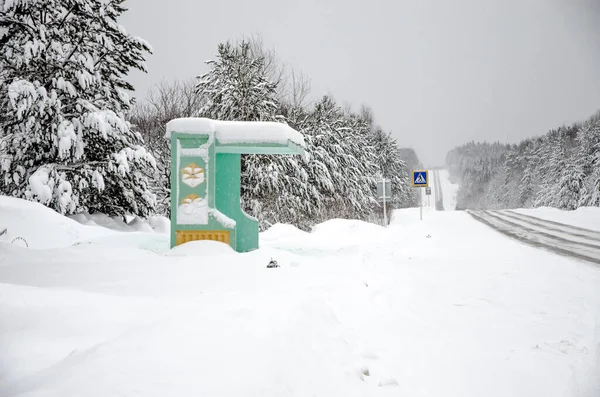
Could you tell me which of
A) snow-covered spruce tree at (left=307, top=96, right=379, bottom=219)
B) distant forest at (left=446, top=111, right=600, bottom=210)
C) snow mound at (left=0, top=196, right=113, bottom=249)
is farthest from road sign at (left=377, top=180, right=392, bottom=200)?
distant forest at (left=446, top=111, right=600, bottom=210)

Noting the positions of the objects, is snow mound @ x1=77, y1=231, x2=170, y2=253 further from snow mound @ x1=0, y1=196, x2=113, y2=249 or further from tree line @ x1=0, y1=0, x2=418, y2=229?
tree line @ x1=0, y1=0, x2=418, y2=229

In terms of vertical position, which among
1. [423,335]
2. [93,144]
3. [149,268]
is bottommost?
[423,335]

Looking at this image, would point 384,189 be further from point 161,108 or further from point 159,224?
point 161,108

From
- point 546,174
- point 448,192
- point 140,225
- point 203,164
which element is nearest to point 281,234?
point 140,225

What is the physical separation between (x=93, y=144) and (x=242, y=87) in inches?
288

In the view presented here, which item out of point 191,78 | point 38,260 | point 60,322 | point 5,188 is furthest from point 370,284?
point 191,78

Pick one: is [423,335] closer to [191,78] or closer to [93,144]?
[93,144]

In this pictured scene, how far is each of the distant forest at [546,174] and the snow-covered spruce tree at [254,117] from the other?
2783 cm

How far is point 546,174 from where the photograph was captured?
48.0m


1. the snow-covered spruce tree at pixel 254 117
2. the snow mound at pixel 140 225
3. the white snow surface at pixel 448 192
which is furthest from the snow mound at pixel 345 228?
the white snow surface at pixel 448 192

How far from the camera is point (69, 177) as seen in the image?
10023 millimetres

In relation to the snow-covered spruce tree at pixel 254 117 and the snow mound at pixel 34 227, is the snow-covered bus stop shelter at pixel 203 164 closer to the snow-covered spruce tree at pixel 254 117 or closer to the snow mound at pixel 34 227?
the snow mound at pixel 34 227

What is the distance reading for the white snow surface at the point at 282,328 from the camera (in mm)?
1843

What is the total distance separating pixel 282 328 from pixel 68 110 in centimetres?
1114
